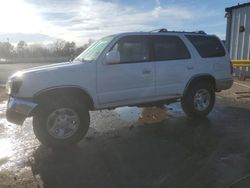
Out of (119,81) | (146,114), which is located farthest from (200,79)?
(119,81)

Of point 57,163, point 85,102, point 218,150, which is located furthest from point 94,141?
point 218,150

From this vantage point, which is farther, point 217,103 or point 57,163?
point 217,103

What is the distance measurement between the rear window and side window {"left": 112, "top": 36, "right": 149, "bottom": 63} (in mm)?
1340

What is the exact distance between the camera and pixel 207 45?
27.1ft

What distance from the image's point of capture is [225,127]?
7.39 m

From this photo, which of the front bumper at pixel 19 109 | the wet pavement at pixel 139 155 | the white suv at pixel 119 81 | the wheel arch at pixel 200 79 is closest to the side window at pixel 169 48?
the white suv at pixel 119 81

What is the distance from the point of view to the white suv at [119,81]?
235 inches

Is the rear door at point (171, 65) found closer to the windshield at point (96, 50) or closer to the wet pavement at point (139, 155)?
the wet pavement at point (139, 155)

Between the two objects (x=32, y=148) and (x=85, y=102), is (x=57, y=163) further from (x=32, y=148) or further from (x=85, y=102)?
(x=85, y=102)

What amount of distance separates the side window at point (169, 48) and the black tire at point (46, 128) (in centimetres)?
209

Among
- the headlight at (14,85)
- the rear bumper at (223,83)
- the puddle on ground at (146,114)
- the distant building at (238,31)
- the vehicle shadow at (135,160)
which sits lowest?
the vehicle shadow at (135,160)

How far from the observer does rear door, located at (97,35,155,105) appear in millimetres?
6574

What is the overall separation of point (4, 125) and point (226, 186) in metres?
5.54

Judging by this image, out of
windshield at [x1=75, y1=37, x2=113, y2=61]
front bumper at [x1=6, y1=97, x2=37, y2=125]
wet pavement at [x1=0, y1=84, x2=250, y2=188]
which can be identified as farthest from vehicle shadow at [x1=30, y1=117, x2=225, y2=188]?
windshield at [x1=75, y1=37, x2=113, y2=61]
